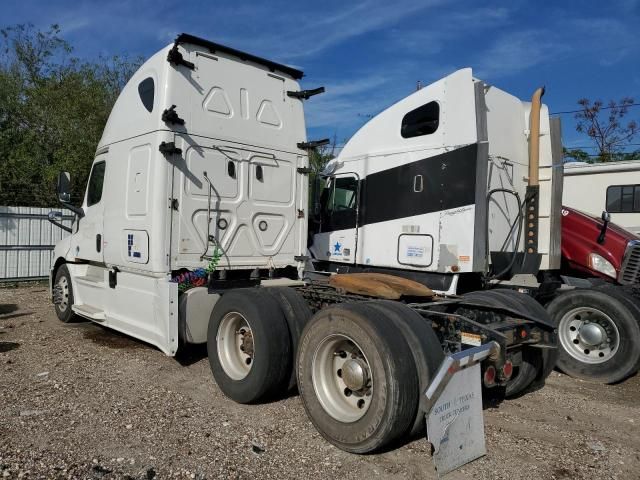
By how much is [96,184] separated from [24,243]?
8073mm

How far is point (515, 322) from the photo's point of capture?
14.7 feet

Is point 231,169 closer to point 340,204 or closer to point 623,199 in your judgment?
point 340,204

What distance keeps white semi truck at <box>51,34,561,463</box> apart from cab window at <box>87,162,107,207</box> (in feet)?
0.15

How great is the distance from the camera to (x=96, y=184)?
725cm

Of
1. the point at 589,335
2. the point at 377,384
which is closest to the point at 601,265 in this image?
the point at 589,335

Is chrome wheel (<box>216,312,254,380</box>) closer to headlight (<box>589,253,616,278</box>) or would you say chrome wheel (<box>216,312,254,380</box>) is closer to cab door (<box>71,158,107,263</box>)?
cab door (<box>71,158,107,263</box>)

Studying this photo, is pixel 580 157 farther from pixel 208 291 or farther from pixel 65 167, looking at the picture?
pixel 208 291

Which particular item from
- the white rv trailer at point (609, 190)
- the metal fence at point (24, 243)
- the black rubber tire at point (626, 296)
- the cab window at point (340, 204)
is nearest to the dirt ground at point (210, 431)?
the black rubber tire at point (626, 296)

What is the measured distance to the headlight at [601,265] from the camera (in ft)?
23.6

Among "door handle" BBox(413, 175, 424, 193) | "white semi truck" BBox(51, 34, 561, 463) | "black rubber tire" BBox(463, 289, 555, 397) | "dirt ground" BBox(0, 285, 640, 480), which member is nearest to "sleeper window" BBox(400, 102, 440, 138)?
"white semi truck" BBox(51, 34, 561, 463)

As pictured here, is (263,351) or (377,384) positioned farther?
(263,351)

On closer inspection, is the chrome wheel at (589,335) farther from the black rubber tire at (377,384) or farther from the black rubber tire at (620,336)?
the black rubber tire at (377,384)

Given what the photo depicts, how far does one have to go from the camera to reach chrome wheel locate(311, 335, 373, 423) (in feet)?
12.8

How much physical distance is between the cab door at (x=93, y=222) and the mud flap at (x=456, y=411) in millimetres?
5036
